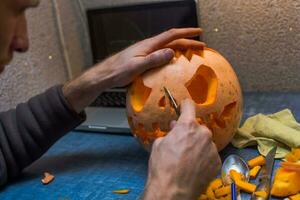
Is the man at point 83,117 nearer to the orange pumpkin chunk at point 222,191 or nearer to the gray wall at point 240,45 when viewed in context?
the orange pumpkin chunk at point 222,191

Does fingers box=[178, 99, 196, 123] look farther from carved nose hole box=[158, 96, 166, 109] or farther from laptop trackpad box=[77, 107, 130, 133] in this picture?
laptop trackpad box=[77, 107, 130, 133]

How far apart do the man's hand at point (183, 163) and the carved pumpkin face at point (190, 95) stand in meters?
0.10

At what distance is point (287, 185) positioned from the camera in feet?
2.15

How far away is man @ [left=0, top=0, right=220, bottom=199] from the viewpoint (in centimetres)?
60

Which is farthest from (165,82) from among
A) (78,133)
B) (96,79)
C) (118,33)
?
(118,33)

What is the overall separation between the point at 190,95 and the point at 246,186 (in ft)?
0.65

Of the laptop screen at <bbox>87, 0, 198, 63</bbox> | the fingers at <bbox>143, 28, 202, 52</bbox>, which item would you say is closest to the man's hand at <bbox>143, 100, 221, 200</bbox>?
the fingers at <bbox>143, 28, 202, 52</bbox>

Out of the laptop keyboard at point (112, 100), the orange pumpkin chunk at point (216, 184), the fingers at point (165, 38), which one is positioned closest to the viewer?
the orange pumpkin chunk at point (216, 184)

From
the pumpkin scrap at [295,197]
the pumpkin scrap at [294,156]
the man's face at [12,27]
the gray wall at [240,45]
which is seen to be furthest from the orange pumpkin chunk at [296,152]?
the man's face at [12,27]

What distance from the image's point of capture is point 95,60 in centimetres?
133

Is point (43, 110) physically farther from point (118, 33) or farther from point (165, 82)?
point (118, 33)

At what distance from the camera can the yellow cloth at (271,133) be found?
79cm

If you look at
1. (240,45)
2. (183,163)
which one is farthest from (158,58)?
(240,45)

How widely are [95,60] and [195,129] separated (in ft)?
2.47
